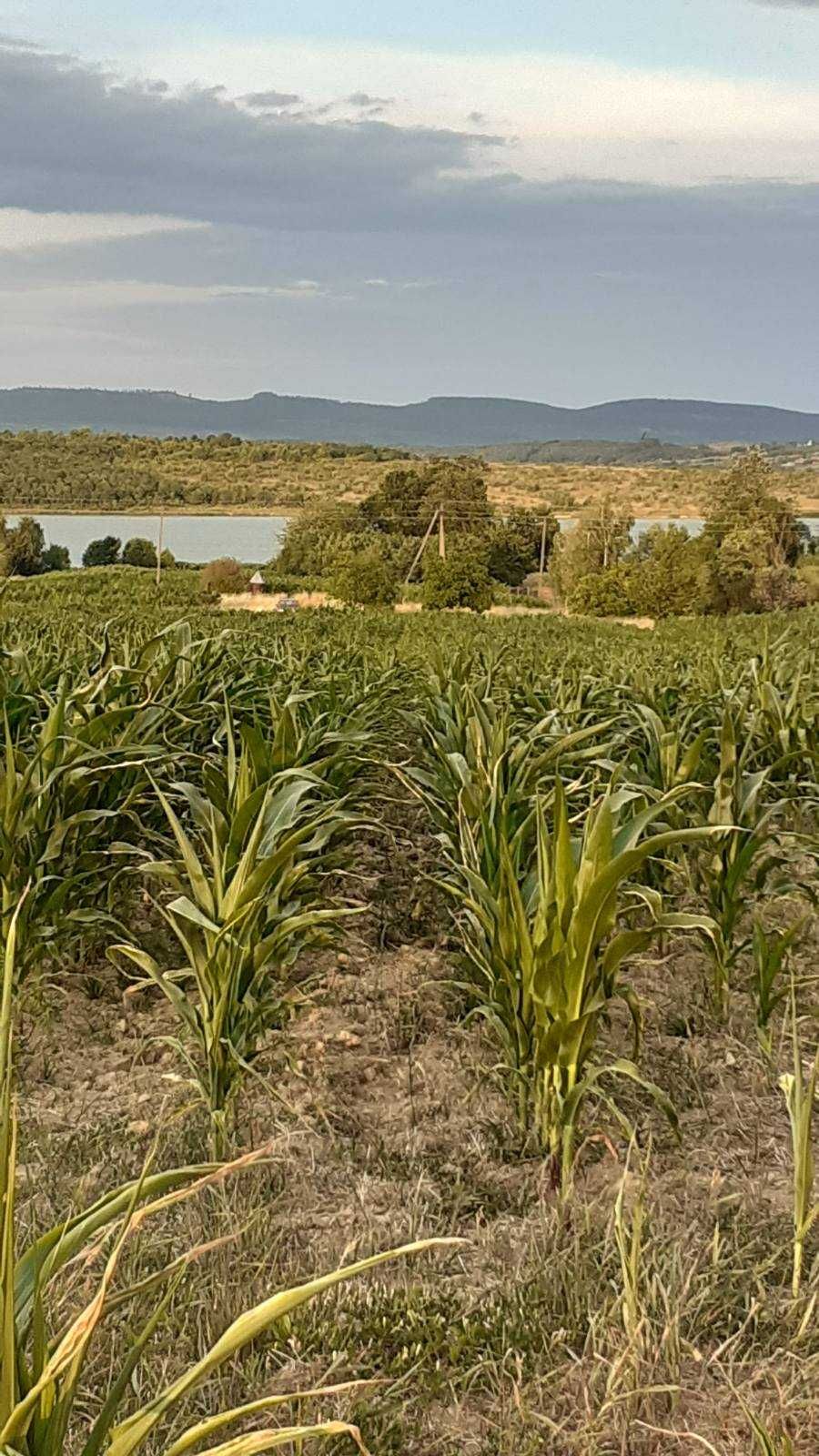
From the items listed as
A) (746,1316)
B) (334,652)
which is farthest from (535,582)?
(746,1316)

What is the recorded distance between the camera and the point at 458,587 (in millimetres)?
53594

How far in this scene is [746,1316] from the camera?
2078mm

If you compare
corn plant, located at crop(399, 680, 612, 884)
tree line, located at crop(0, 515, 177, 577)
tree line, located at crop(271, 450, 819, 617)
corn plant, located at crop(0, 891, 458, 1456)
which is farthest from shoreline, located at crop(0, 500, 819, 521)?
corn plant, located at crop(0, 891, 458, 1456)

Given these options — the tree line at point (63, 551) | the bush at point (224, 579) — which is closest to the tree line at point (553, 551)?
the bush at point (224, 579)

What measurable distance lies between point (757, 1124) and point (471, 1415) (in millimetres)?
1209

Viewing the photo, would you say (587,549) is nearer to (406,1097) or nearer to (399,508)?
(399,508)

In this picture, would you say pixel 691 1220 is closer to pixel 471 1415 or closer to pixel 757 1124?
pixel 757 1124

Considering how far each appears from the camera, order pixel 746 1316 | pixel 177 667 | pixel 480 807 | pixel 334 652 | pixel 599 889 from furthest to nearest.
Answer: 1. pixel 334 652
2. pixel 177 667
3. pixel 480 807
4. pixel 599 889
5. pixel 746 1316

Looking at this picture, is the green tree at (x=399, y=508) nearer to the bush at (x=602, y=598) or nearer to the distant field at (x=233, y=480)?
the distant field at (x=233, y=480)

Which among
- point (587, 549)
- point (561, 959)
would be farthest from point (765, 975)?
point (587, 549)

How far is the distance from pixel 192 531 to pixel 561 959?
86.2m

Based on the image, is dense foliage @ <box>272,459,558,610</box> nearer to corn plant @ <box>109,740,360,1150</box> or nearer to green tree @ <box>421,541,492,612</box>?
green tree @ <box>421,541,492,612</box>

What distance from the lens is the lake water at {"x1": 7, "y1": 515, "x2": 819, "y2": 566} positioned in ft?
270

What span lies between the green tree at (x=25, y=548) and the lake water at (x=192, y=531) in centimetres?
360
